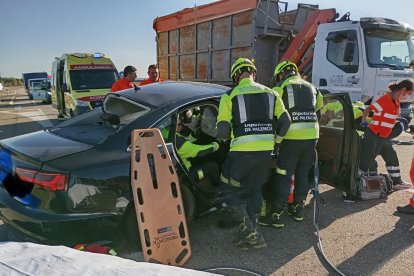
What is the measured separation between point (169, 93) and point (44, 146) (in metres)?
1.28

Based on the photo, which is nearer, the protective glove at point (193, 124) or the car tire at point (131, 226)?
the car tire at point (131, 226)

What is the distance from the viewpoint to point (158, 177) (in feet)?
9.52

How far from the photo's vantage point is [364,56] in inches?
271

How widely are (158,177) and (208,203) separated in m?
0.74

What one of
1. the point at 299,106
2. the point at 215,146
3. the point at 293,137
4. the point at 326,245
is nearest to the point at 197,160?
the point at 215,146

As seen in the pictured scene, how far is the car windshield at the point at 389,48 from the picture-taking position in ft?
22.7

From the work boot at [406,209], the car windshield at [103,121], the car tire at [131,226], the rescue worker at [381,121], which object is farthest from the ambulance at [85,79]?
the work boot at [406,209]

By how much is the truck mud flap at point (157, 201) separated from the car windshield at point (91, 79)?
23.2ft

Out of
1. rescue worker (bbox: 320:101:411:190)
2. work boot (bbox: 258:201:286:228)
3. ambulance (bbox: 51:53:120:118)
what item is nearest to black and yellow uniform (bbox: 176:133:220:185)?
work boot (bbox: 258:201:286:228)

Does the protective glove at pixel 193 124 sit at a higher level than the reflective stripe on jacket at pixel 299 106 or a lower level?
lower

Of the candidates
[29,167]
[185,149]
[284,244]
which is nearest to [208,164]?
[185,149]

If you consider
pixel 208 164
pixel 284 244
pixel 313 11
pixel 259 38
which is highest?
pixel 313 11

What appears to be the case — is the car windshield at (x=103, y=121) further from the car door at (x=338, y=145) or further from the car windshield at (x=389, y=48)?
the car windshield at (x=389, y=48)

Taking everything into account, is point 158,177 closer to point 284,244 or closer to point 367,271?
point 284,244
